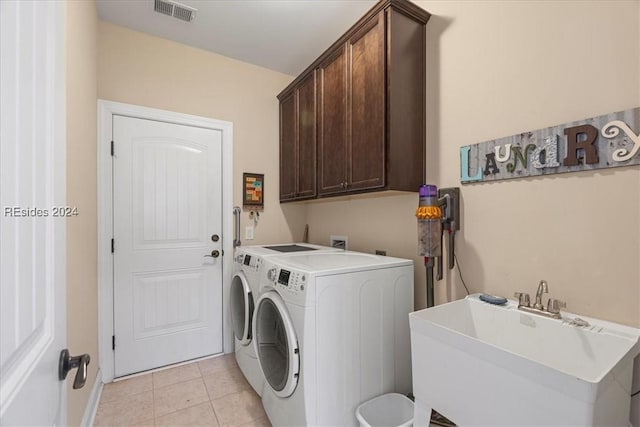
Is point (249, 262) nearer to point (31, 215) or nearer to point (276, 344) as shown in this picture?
point (276, 344)

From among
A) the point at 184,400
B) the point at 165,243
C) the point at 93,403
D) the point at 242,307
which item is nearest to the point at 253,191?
the point at 165,243

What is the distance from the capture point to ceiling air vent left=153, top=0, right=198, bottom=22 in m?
1.98

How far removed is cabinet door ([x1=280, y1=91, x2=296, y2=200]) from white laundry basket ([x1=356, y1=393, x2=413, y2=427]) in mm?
1675

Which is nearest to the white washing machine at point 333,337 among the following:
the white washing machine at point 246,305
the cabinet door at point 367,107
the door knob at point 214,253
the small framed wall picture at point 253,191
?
the white washing machine at point 246,305

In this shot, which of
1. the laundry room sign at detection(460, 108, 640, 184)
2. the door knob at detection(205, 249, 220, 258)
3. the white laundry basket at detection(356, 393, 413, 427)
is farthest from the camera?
the door knob at detection(205, 249, 220, 258)

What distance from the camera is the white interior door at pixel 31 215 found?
1.33ft

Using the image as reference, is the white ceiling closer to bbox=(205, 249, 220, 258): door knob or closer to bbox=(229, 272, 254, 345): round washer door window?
bbox=(205, 249, 220, 258): door knob

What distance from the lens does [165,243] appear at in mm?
2363

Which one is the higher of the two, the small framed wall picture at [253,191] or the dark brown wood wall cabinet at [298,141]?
the dark brown wood wall cabinet at [298,141]

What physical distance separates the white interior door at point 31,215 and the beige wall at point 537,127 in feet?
5.35

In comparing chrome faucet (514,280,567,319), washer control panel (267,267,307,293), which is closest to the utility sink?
chrome faucet (514,280,567,319)

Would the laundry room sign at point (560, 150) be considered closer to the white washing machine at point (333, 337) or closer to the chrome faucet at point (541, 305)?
the chrome faucet at point (541, 305)

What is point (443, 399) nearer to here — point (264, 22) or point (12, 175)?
point (12, 175)

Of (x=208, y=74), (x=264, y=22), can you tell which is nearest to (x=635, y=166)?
(x=264, y=22)
